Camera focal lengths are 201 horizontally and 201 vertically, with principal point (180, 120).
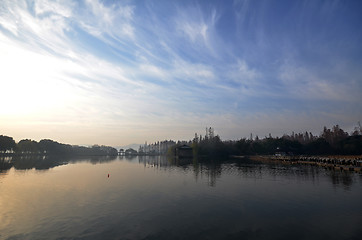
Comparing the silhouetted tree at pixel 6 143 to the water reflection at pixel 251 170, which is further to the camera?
the silhouetted tree at pixel 6 143

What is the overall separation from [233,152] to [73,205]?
149643 mm

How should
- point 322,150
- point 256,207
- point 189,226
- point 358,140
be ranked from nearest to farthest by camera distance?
1. point 189,226
2. point 256,207
3. point 358,140
4. point 322,150

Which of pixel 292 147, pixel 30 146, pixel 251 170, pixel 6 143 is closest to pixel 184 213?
pixel 251 170

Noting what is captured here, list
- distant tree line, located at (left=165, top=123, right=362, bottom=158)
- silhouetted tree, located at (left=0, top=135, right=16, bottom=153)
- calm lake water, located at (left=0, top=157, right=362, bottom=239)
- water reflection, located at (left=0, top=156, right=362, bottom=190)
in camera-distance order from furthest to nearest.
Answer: silhouetted tree, located at (left=0, top=135, right=16, bottom=153)
distant tree line, located at (left=165, top=123, right=362, bottom=158)
water reflection, located at (left=0, top=156, right=362, bottom=190)
calm lake water, located at (left=0, top=157, right=362, bottom=239)

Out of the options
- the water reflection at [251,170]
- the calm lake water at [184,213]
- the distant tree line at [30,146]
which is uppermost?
the distant tree line at [30,146]

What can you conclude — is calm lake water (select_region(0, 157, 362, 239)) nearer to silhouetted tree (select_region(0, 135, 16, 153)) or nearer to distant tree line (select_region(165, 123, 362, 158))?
distant tree line (select_region(165, 123, 362, 158))

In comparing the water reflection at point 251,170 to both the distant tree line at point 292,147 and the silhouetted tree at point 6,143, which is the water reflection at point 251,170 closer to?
the distant tree line at point 292,147

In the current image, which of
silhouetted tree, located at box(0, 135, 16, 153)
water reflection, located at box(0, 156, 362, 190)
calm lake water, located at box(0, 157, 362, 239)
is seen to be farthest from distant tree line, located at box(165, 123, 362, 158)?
silhouetted tree, located at box(0, 135, 16, 153)

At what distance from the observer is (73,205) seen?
2502 centimetres

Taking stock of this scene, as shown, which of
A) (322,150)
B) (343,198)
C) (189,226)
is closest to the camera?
(189,226)

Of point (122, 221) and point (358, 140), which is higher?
point (358, 140)

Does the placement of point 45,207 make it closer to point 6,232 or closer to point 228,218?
point 6,232

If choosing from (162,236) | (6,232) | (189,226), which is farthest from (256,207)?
(6,232)

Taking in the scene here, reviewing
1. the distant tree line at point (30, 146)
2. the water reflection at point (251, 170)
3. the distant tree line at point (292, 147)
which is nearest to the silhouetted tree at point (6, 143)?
the distant tree line at point (30, 146)
